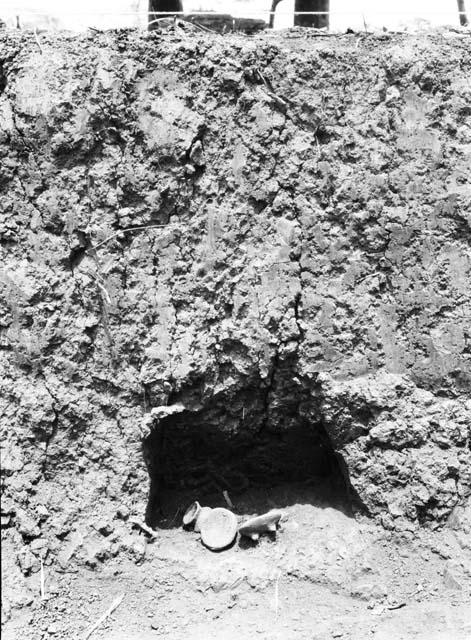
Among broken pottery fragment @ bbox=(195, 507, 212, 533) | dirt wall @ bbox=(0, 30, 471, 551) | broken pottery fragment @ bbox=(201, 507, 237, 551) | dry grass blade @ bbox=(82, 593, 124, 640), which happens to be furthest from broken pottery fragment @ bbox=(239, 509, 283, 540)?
→ dry grass blade @ bbox=(82, 593, 124, 640)

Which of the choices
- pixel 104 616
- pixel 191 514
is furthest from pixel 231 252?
pixel 104 616

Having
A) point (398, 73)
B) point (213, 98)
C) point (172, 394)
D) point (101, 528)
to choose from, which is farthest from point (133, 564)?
point (398, 73)

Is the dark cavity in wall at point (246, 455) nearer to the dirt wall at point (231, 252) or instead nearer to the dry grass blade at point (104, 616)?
the dirt wall at point (231, 252)

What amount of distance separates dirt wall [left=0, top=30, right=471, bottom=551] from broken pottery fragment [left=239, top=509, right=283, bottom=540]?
0.40 meters

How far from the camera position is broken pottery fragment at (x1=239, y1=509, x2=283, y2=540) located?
3.34 m

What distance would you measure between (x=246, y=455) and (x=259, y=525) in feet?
1.28

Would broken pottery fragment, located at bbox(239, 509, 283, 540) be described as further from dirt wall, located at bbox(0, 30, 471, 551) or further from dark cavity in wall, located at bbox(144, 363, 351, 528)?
dirt wall, located at bbox(0, 30, 471, 551)

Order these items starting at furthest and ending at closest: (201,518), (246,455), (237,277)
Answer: (246,455) < (201,518) < (237,277)

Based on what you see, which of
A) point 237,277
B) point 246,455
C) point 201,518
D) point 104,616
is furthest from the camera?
point 246,455

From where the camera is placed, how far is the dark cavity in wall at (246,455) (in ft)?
11.2

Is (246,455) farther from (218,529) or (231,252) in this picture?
(231,252)

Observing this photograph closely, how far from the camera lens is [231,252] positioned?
3.35 metres

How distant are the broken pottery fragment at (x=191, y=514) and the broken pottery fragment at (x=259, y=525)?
0.73ft

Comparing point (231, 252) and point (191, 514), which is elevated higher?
point (231, 252)
